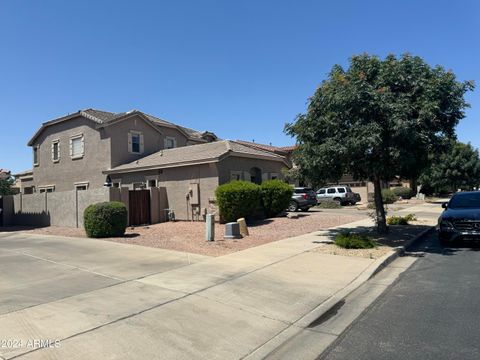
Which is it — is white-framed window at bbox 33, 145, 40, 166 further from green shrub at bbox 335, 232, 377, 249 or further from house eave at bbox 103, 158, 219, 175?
green shrub at bbox 335, 232, 377, 249

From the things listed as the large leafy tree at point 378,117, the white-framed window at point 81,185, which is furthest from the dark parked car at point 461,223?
the white-framed window at point 81,185

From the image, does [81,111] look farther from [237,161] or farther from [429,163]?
[429,163]

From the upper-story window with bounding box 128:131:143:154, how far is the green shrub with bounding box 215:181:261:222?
9596 mm

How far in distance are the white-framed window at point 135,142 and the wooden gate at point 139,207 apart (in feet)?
20.3

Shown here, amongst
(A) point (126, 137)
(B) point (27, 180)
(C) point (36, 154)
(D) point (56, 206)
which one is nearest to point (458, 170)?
(A) point (126, 137)

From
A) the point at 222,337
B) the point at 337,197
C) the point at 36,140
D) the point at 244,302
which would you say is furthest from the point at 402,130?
the point at 36,140

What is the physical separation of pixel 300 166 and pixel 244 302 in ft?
23.8

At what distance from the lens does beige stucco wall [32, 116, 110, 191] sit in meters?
24.7

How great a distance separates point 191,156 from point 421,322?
1669 centimetres

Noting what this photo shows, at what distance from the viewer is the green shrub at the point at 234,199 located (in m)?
17.9

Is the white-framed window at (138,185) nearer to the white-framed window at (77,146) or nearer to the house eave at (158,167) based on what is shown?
the house eave at (158,167)

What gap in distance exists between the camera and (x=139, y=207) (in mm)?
19641

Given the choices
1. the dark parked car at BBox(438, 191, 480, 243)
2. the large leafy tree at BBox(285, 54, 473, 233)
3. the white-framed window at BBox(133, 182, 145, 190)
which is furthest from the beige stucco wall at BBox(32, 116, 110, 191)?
the dark parked car at BBox(438, 191, 480, 243)

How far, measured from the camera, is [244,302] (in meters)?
6.36
